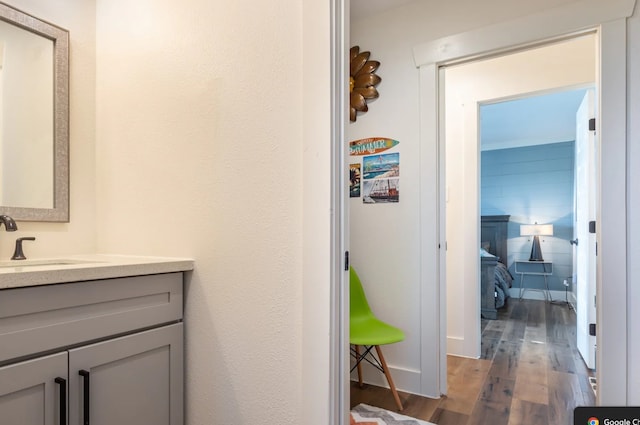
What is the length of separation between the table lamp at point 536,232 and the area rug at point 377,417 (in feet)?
16.2

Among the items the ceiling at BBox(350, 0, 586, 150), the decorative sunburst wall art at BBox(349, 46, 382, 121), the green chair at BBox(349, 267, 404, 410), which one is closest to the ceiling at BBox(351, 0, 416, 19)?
the decorative sunburst wall art at BBox(349, 46, 382, 121)

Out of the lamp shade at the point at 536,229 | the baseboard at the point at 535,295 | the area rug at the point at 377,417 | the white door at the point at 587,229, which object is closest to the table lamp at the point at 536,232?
the lamp shade at the point at 536,229

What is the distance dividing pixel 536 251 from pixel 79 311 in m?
6.47

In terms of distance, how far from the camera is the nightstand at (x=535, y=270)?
580 centimetres

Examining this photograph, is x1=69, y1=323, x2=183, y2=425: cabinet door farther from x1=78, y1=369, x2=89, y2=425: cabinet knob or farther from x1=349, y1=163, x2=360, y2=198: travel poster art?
x1=349, y1=163, x2=360, y2=198: travel poster art

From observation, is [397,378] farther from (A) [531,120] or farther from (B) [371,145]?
(A) [531,120]

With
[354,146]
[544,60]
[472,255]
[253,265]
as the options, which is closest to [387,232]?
[354,146]

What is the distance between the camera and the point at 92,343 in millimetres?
1045

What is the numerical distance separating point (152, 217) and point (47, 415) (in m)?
0.74

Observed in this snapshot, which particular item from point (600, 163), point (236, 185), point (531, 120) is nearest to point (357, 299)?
point (236, 185)

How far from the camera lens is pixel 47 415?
953 mm

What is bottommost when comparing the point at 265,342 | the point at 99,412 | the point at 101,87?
the point at 99,412

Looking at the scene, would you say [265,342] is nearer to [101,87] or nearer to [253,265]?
[253,265]

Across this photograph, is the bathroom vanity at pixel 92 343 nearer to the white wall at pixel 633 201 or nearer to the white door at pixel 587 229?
the white wall at pixel 633 201
